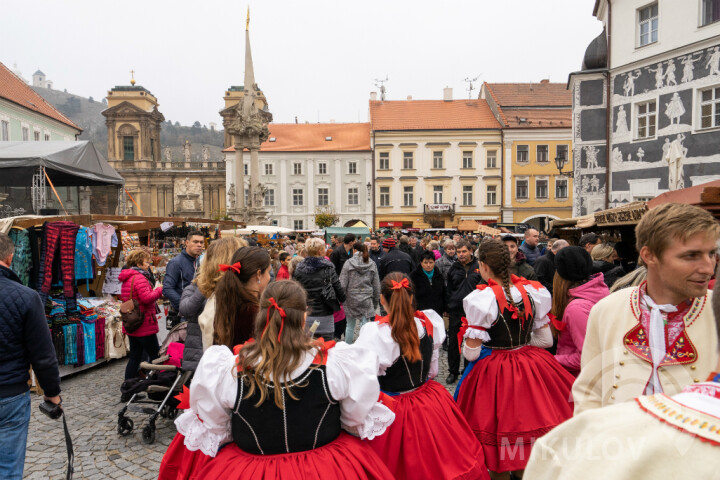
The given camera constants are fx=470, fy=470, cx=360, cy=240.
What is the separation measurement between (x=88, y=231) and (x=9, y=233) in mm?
1195

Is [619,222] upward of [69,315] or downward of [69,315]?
upward

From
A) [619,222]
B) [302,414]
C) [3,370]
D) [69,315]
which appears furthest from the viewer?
[619,222]

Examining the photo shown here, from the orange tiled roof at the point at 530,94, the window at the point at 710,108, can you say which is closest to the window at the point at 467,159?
the orange tiled roof at the point at 530,94

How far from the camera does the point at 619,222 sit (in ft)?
Result: 29.7

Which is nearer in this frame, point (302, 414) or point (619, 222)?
point (302, 414)

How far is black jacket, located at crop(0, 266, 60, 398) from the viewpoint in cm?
333

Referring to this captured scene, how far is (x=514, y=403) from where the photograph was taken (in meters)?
3.70

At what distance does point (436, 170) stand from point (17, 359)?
43996mm

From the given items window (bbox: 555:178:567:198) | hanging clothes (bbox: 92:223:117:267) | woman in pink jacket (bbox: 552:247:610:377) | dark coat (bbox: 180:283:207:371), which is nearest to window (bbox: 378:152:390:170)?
window (bbox: 555:178:567:198)

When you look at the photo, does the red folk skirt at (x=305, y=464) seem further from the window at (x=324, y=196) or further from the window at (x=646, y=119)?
the window at (x=324, y=196)

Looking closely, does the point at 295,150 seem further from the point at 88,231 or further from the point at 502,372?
the point at 502,372

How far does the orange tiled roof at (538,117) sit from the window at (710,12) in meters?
28.4

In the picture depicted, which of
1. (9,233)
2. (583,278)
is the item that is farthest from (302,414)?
(9,233)

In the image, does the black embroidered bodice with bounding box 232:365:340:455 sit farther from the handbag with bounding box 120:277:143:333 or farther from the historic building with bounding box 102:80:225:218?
the historic building with bounding box 102:80:225:218
